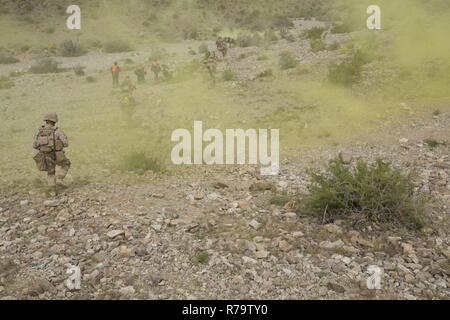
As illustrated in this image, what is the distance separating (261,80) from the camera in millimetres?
14320

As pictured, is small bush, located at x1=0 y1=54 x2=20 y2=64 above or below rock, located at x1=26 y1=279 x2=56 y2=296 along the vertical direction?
above

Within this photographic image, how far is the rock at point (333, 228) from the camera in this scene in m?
5.82

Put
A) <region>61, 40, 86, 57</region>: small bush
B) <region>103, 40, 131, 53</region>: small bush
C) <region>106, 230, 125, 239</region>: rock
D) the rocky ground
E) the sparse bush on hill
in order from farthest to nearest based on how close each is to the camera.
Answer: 1. <region>103, 40, 131, 53</region>: small bush
2. <region>61, 40, 86, 57</region>: small bush
3. the sparse bush on hill
4. <region>106, 230, 125, 239</region>: rock
5. the rocky ground

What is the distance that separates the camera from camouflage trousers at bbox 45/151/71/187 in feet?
23.5

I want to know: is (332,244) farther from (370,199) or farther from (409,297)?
(409,297)

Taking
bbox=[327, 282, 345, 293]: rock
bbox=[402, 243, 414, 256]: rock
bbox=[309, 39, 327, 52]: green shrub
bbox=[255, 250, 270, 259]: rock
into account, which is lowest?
bbox=[327, 282, 345, 293]: rock

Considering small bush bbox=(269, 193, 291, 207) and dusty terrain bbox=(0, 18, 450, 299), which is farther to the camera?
small bush bbox=(269, 193, 291, 207)

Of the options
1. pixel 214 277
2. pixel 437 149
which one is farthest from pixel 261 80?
pixel 214 277

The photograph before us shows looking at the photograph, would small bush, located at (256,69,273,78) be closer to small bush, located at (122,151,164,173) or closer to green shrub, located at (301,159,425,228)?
small bush, located at (122,151,164,173)

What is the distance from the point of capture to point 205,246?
5637 mm

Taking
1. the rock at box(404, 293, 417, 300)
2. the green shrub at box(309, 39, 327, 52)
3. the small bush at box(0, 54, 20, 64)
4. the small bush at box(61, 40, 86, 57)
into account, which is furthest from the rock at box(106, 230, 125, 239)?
the small bush at box(61, 40, 86, 57)

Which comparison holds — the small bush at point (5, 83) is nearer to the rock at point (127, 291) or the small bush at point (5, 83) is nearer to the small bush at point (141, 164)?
the small bush at point (141, 164)

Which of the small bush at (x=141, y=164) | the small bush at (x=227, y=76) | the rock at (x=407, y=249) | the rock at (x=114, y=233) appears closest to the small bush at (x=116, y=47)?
the small bush at (x=227, y=76)
